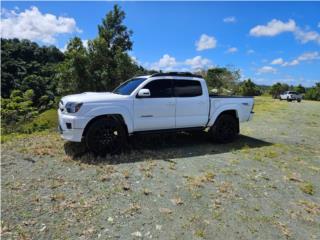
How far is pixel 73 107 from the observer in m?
6.15

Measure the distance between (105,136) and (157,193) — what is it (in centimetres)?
215

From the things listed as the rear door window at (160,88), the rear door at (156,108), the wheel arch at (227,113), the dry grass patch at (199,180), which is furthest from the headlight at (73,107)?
the wheel arch at (227,113)

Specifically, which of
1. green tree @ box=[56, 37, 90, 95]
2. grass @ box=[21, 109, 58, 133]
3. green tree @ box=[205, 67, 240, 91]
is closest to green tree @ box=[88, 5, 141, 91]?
green tree @ box=[56, 37, 90, 95]

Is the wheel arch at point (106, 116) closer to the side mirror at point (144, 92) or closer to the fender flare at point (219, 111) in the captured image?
the side mirror at point (144, 92)

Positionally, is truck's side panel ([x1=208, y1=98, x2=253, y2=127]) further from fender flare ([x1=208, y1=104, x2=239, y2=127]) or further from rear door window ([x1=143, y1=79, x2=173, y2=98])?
rear door window ([x1=143, y1=79, x2=173, y2=98])

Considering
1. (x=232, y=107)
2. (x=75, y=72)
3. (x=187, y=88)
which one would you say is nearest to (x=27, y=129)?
(x=187, y=88)

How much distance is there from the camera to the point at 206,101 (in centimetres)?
783

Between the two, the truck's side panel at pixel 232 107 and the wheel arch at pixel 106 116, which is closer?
the wheel arch at pixel 106 116

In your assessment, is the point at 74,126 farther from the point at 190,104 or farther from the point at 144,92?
the point at 190,104

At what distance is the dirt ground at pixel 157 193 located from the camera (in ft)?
12.5

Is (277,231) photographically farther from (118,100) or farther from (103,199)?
(118,100)

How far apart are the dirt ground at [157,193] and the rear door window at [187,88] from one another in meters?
1.41

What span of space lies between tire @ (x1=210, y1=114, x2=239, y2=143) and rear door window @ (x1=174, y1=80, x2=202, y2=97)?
3.60 feet

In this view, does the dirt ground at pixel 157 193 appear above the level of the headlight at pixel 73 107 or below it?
below
